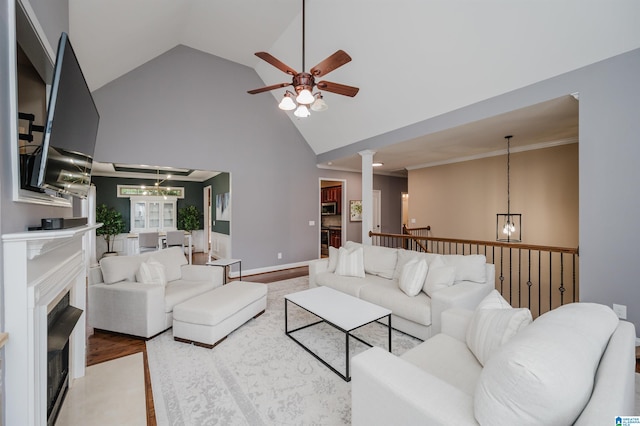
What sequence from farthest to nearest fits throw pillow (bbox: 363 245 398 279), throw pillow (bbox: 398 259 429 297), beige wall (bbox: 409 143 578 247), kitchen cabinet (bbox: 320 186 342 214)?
kitchen cabinet (bbox: 320 186 342 214) < beige wall (bbox: 409 143 578 247) < throw pillow (bbox: 363 245 398 279) < throw pillow (bbox: 398 259 429 297)

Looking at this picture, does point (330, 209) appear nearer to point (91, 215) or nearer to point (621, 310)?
point (91, 215)

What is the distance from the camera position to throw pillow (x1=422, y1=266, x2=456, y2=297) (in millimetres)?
2672

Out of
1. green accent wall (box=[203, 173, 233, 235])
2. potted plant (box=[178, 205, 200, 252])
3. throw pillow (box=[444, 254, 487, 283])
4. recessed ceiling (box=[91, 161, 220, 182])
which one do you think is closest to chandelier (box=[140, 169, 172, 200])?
recessed ceiling (box=[91, 161, 220, 182])

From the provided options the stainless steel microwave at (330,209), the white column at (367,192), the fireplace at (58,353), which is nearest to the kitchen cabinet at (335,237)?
the stainless steel microwave at (330,209)

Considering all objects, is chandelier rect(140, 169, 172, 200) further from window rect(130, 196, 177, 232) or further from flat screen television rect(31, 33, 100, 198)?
flat screen television rect(31, 33, 100, 198)

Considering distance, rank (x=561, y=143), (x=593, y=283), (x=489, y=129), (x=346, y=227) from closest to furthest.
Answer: (x=593, y=283) → (x=489, y=129) → (x=561, y=143) → (x=346, y=227)

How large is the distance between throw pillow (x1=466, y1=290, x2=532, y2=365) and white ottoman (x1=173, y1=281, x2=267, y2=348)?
2124mm

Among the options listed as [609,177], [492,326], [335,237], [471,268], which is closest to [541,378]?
[492,326]

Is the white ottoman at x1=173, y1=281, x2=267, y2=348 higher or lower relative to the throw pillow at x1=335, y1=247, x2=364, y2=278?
lower

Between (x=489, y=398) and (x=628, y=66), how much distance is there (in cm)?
316

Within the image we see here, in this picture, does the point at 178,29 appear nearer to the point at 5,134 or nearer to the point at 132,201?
the point at 5,134

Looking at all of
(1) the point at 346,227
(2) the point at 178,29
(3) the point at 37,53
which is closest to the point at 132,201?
(2) the point at 178,29

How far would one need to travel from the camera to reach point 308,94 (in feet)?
8.43

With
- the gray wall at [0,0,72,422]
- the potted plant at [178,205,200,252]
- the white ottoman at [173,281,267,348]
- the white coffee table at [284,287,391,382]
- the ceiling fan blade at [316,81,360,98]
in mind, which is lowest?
the white ottoman at [173,281,267,348]
